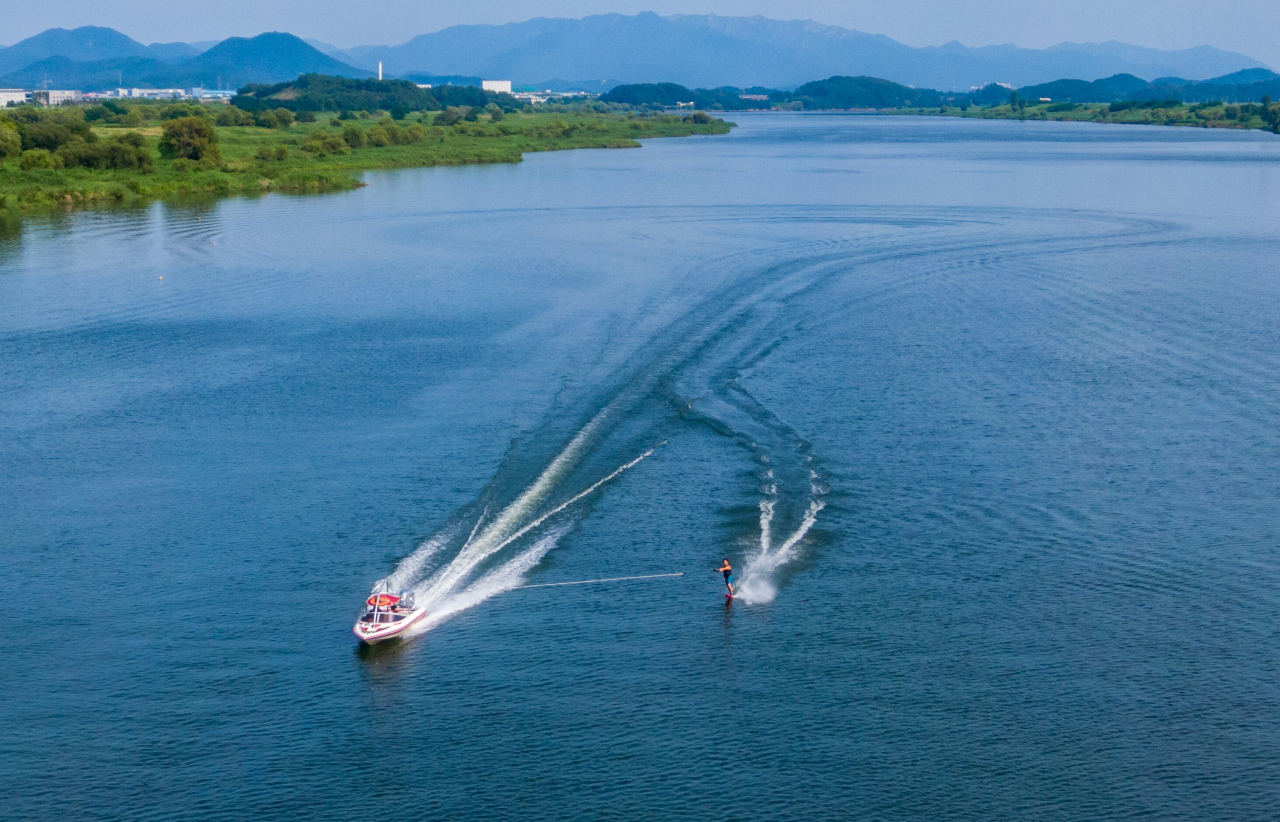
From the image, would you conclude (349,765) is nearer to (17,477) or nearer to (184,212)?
(17,477)

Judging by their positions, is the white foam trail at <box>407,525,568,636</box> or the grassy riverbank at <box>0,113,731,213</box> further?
the grassy riverbank at <box>0,113,731,213</box>

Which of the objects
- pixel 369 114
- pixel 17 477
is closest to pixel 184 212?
pixel 17 477

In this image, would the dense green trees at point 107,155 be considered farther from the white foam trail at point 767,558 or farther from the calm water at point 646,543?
the white foam trail at point 767,558

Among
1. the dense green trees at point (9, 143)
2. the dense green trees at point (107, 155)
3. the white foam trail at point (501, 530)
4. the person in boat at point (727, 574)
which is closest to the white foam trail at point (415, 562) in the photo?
the white foam trail at point (501, 530)

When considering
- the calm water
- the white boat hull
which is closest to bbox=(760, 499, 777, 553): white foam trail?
the calm water

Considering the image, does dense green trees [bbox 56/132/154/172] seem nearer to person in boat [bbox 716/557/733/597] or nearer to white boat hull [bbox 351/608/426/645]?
white boat hull [bbox 351/608/426/645]

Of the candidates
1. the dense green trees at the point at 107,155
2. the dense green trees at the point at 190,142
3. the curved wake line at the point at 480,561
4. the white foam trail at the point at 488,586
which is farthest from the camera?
the dense green trees at the point at 190,142
